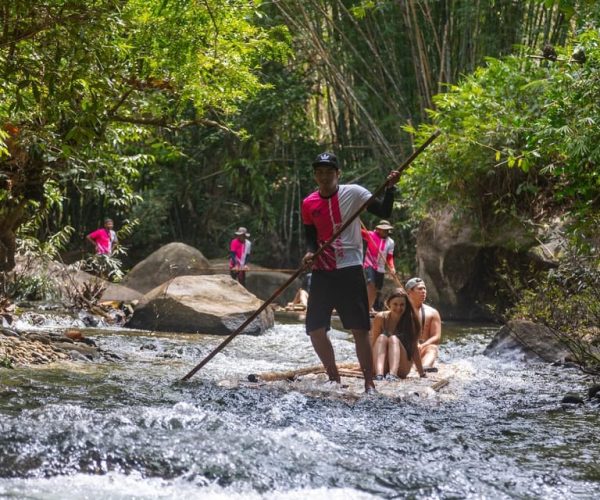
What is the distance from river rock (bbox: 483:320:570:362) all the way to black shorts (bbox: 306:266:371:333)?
342cm

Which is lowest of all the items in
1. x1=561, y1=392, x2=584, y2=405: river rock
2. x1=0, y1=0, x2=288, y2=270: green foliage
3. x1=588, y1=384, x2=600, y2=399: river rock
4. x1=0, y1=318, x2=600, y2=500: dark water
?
x1=0, y1=318, x2=600, y2=500: dark water

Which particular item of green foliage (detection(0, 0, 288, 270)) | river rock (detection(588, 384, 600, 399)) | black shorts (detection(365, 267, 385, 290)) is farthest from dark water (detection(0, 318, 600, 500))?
black shorts (detection(365, 267, 385, 290))

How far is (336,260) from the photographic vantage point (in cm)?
668

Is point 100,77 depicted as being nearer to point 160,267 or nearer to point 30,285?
point 30,285

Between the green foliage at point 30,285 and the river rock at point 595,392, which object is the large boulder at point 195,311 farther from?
the river rock at point 595,392

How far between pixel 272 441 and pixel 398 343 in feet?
10.3

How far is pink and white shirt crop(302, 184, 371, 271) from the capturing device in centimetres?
664

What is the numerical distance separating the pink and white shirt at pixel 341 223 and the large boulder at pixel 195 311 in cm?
600

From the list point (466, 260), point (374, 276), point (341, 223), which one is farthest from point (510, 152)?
point (466, 260)

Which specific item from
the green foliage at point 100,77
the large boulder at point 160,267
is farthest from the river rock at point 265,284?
the green foliage at point 100,77

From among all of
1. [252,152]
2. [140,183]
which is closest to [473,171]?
[252,152]

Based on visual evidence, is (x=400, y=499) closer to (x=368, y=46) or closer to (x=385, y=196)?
(x=385, y=196)

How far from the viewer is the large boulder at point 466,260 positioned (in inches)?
578

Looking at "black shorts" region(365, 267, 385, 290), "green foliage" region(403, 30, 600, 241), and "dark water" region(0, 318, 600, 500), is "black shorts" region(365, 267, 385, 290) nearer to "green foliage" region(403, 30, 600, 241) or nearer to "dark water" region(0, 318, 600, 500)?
"green foliage" region(403, 30, 600, 241)
